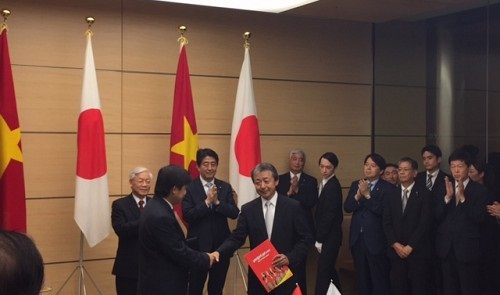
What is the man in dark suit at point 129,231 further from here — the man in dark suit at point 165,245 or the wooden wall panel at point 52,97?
the man in dark suit at point 165,245

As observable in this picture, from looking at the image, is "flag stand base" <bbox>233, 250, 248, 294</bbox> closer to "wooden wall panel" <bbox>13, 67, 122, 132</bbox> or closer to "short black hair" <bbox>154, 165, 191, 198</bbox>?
"wooden wall panel" <bbox>13, 67, 122, 132</bbox>

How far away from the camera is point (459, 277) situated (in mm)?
6277

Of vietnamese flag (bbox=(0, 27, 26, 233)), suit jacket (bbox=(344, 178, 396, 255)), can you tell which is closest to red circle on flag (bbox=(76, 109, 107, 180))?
vietnamese flag (bbox=(0, 27, 26, 233))

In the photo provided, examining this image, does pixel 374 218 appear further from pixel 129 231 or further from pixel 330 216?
pixel 129 231

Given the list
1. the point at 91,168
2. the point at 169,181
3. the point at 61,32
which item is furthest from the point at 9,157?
the point at 169,181

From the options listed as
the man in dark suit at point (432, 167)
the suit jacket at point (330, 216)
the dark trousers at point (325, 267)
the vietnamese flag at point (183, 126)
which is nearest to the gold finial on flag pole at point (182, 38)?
the vietnamese flag at point (183, 126)

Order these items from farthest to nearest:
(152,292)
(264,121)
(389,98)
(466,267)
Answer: (389,98), (264,121), (466,267), (152,292)

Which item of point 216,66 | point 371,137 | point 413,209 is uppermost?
point 216,66

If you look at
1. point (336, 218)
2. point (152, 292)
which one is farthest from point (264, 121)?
point (152, 292)

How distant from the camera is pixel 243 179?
23.3 feet

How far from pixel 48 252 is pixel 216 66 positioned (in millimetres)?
2682

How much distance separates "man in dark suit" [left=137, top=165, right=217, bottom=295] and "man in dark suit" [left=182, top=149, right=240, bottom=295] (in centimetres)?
183

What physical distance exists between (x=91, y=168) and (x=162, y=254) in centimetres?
239

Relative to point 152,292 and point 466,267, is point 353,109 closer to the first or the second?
point 466,267
